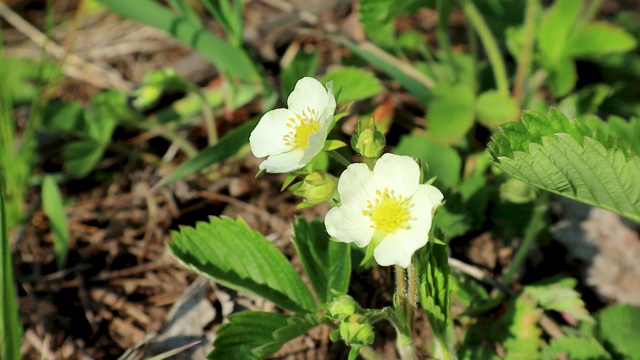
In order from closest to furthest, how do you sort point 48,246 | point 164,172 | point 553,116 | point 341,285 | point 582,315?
1. point 553,116
2. point 341,285
3. point 582,315
4. point 48,246
5. point 164,172

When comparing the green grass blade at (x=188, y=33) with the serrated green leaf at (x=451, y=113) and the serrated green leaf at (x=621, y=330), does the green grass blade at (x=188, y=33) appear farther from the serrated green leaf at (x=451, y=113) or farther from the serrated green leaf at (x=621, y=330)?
the serrated green leaf at (x=621, y=330)

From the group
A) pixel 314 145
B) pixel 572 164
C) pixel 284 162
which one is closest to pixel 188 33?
pixel 284 162

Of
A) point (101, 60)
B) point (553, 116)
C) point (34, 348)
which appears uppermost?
point (553, 116)

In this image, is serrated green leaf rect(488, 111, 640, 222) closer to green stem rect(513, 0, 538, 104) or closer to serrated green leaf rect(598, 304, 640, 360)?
serrated green leaf rect(598, 304, 640, 360)

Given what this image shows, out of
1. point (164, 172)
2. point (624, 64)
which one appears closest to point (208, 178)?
point (164, 172)

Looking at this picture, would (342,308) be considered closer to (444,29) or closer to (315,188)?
(315,188)

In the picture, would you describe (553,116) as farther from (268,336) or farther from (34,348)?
(34,348)

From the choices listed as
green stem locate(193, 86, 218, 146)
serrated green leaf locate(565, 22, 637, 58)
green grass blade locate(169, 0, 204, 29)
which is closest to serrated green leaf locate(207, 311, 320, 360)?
green stem locate(193, 86, 218, 146)
